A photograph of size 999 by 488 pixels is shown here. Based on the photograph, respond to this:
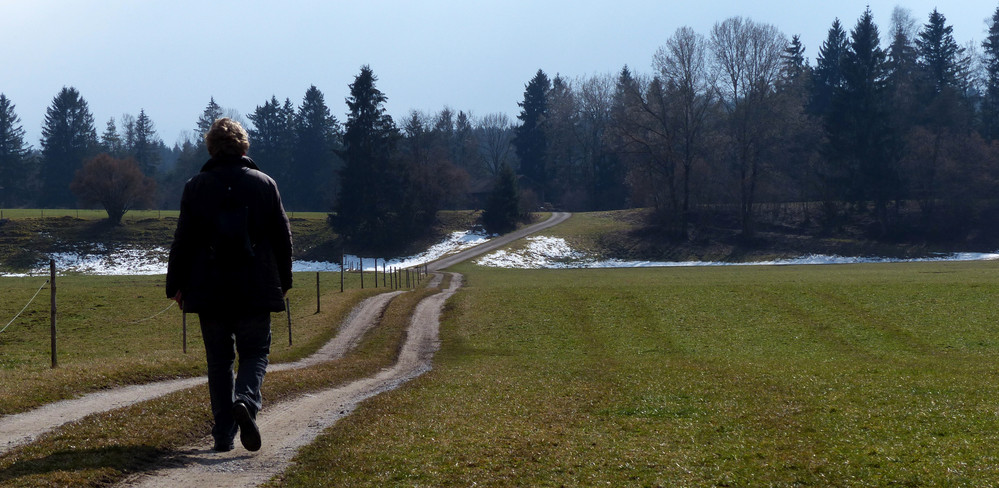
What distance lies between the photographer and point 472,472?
6715 mm

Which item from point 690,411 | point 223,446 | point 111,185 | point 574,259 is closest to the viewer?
point 223,446

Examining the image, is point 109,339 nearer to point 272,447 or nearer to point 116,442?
point 116,442

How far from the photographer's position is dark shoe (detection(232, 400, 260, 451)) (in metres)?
6.78

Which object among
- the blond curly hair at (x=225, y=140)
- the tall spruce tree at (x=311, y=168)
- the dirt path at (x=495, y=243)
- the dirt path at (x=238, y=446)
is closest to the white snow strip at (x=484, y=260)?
the dirt path at (x=495, y=243)

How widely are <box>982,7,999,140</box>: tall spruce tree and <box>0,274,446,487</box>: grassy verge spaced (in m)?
105

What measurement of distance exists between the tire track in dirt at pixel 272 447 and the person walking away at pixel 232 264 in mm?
283

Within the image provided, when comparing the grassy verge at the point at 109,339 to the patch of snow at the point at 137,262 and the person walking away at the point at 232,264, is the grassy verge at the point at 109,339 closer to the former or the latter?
the person walking away at the point at 232,264

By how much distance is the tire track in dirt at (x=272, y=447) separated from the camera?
21.3 feet

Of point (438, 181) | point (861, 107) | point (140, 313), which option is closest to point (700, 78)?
point (861, 107)

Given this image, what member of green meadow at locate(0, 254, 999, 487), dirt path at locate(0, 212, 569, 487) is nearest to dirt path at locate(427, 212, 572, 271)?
green meadow at locate(0, 254, 999, 487)

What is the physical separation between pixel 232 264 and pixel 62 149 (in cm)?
12855

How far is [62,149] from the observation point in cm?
11850

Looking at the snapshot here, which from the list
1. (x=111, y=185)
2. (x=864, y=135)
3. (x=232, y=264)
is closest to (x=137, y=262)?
(x=111, y=185)

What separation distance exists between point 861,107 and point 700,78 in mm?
18623
